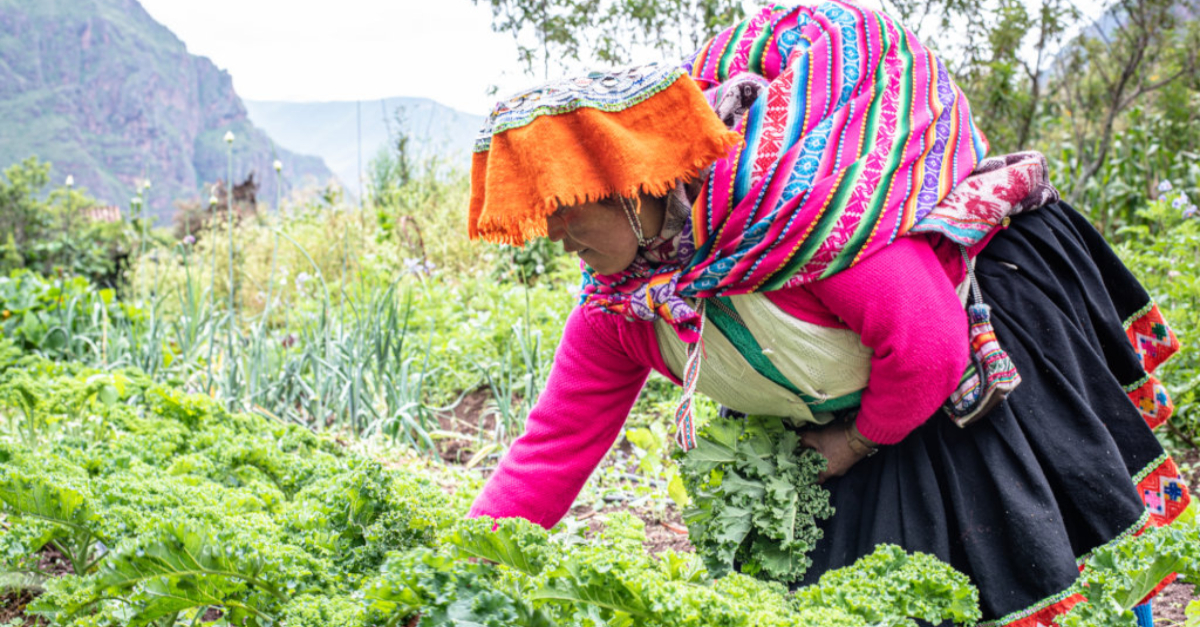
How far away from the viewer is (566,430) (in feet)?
6.13

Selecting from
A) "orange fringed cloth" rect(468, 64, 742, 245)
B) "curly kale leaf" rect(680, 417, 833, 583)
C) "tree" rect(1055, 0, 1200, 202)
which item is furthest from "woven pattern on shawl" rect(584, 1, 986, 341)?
"tree" rect(1055, 0, 1200, 202)

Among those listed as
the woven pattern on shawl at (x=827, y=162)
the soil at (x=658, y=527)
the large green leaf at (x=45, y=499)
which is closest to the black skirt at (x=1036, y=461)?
the woven pattern on shawl at (x=827, y=162)

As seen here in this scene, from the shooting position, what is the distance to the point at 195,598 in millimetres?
1350

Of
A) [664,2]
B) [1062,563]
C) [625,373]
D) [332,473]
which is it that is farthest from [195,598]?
[664,2]

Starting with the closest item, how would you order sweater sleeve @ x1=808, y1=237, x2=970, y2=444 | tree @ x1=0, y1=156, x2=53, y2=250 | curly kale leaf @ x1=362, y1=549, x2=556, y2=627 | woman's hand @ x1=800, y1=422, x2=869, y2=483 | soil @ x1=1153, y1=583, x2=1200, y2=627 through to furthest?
curly kale leaf @ x1=362, y1=549, x2=556, y2=627, sweater sleeve @ x1=808, y1=237, x2=970, y2=444, woman's hand @ x1=800, y1=422, x2=869, y2=483, soil @ x1=1153, y1=583, x2=1200, y2=627, tree @ x1=0, y1=156, x2=53, y2=250

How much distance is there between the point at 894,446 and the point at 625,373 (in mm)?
585

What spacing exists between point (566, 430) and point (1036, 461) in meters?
0.94

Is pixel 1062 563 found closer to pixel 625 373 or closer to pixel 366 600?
pixel 625 373

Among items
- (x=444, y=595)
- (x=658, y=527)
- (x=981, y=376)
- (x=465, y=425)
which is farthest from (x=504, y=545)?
(x=465, y=425)

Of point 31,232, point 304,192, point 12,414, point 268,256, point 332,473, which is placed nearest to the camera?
point 332,473

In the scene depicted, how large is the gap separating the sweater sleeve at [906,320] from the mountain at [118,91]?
61.2 metres

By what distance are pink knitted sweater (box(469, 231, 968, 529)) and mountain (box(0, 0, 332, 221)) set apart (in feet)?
199

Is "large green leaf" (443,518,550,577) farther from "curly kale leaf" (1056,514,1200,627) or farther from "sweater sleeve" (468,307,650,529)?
"curly kale leaf" (1056,514,1200,627)

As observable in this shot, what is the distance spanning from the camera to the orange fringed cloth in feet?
4.13
